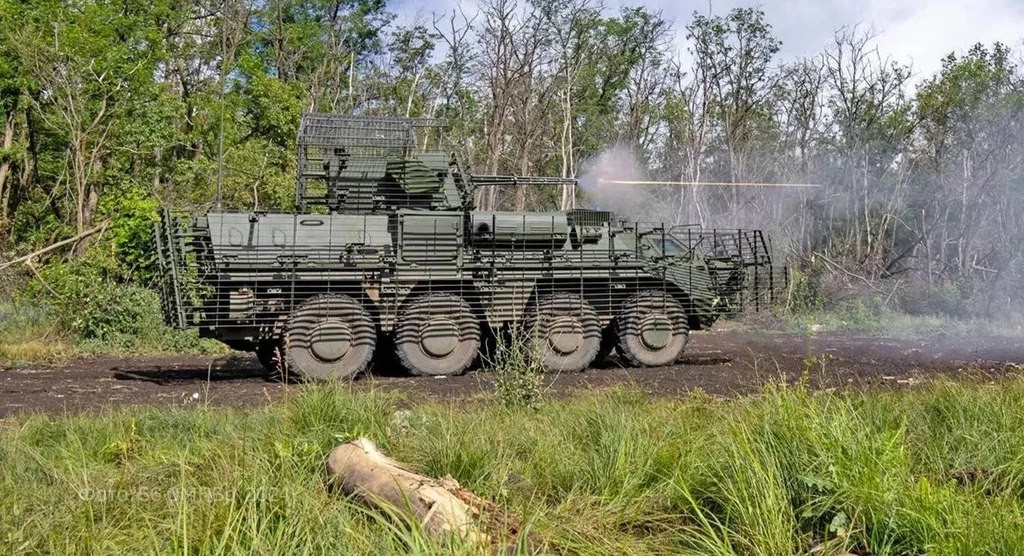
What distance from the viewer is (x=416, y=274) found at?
11711 millimetres

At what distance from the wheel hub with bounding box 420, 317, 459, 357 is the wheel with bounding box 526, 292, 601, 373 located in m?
0.97

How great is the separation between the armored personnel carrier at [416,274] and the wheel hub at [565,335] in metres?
0.02

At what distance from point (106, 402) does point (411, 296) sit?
13.0ft

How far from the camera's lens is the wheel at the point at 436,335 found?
1180cm

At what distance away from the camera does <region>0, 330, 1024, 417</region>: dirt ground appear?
9.30m

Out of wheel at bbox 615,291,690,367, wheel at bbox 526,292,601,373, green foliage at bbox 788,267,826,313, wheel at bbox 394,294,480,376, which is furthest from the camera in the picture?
green foliage at bbox 788,267,826,313

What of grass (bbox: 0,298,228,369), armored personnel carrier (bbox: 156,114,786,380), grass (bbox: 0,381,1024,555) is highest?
armored personnel carrier (bbox: 156,114,786,380)

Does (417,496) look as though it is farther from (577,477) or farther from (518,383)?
(518,383)

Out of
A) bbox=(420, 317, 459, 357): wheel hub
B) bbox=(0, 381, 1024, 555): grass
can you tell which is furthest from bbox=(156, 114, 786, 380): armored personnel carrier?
bbox=(0, 381, 1024, 555): grass

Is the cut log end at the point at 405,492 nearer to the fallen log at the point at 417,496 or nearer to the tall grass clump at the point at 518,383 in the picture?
the fallen log at the point at 417,496

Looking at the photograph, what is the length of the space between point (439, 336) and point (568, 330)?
66.7 inches

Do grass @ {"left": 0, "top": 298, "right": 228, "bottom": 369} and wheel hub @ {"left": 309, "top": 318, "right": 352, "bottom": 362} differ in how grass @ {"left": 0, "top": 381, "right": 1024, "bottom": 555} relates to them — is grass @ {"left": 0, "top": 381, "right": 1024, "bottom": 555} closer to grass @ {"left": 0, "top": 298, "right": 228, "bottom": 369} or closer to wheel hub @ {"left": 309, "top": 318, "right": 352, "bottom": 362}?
wheel hub @ {"left": 309, "top": 318, "right": 352, "bottom": 362}

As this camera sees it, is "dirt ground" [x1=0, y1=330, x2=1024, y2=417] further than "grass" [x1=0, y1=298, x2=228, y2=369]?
No

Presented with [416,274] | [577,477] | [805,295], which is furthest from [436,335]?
[805,295]
